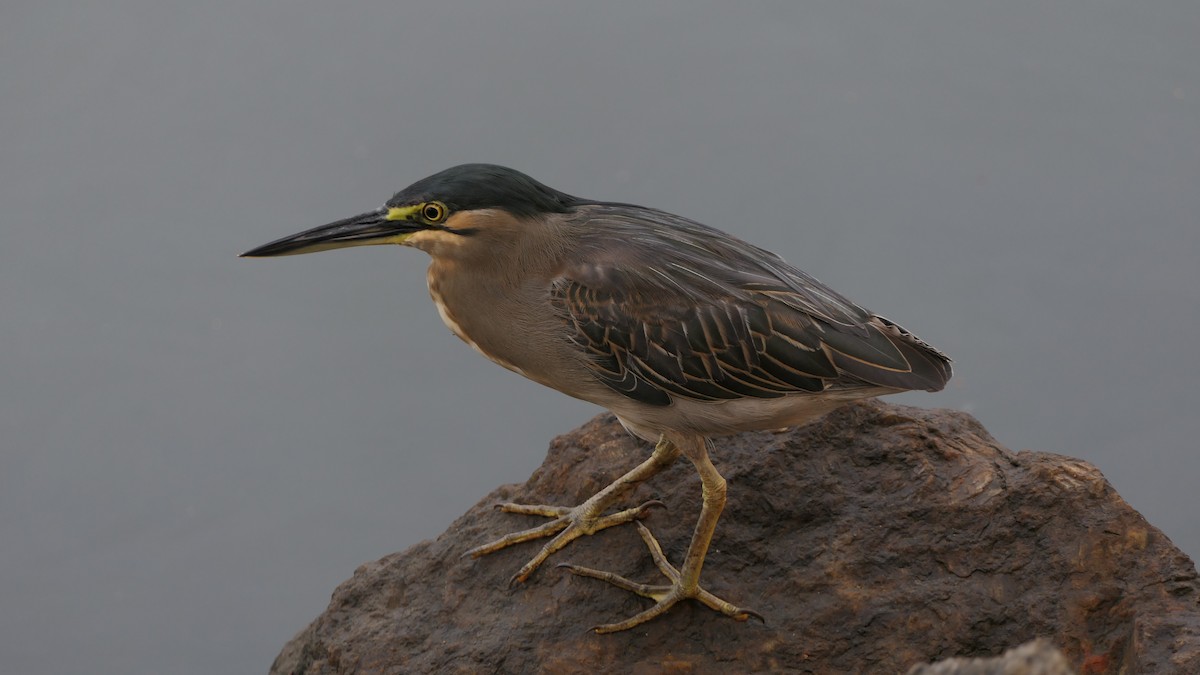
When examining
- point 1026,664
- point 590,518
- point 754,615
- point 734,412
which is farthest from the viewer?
point 590,518

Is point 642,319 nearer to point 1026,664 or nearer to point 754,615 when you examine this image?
point 754,615

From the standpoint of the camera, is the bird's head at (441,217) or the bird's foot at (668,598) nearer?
the bird's head at (441,217)

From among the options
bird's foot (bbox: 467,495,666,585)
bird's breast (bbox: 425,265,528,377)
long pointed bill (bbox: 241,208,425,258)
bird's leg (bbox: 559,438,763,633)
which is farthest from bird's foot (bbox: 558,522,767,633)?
long pointed bill (bbox: 241,208,425,258)

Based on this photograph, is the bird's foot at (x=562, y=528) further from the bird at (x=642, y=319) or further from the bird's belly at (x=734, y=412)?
the bird's belly at (x=734, y=412)

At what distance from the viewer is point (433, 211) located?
154 inches

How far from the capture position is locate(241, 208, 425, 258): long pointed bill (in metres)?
3.90

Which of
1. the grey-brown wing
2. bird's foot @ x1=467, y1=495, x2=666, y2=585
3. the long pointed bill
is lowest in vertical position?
bird's foot @ x1=467, y1=495, x2=666, y2=585

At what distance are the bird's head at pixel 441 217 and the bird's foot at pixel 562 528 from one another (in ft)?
3.54

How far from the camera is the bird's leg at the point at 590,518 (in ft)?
14.6

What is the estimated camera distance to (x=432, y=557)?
4688 millimetres

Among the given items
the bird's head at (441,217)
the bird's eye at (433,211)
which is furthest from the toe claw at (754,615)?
the bird's eye at (433,211)

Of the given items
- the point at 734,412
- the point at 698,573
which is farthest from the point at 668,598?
the point at 734,412

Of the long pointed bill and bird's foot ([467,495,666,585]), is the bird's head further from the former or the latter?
bird's foot ([467,495,666,585])

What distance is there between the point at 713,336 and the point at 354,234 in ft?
3.60
